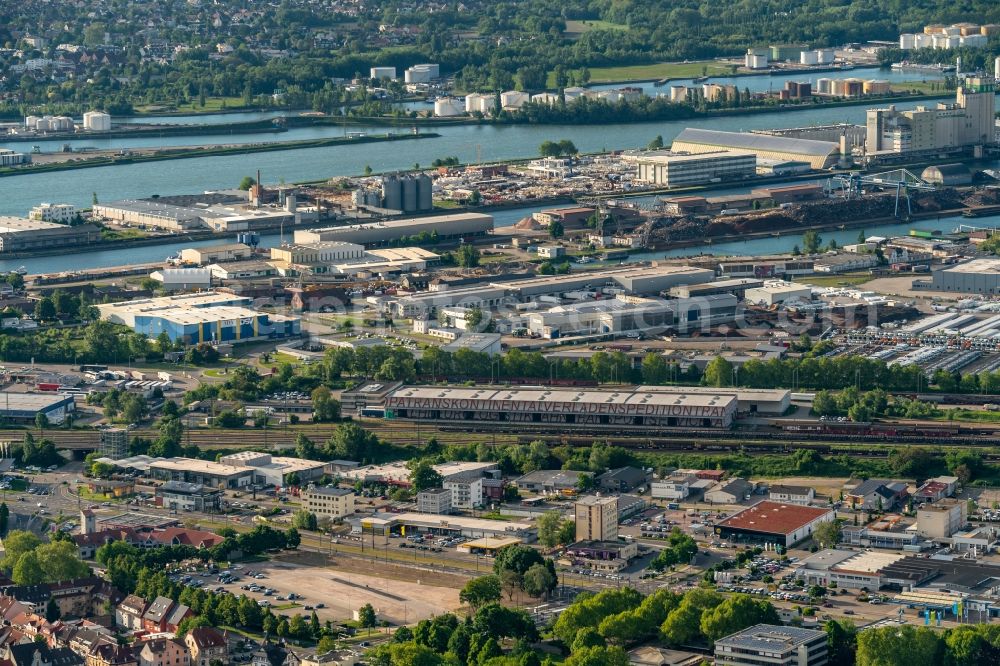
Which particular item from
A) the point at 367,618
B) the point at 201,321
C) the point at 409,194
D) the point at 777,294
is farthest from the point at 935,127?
the point at 367,618

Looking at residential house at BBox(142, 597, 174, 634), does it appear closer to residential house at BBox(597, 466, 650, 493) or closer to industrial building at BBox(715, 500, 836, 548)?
industrial building at BBox(715, 500, 836, 548)

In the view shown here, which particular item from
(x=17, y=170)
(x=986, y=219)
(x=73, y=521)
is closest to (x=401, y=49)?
(x=17, y=170)

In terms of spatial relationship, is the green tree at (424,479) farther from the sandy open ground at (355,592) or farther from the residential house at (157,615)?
the residential house at (157,615)

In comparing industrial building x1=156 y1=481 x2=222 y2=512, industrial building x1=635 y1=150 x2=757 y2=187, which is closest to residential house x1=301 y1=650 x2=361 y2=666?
industrial building x1=156 y1=481 x2=222 y2=512

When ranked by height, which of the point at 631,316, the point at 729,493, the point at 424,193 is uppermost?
the point at 424,193

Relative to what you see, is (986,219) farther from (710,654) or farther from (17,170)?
(710,654)

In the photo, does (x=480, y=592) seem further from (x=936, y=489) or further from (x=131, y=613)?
(x=936, y=489)

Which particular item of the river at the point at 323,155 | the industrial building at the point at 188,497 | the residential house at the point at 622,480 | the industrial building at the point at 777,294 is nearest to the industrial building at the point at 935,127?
the river at the point at 323,155
